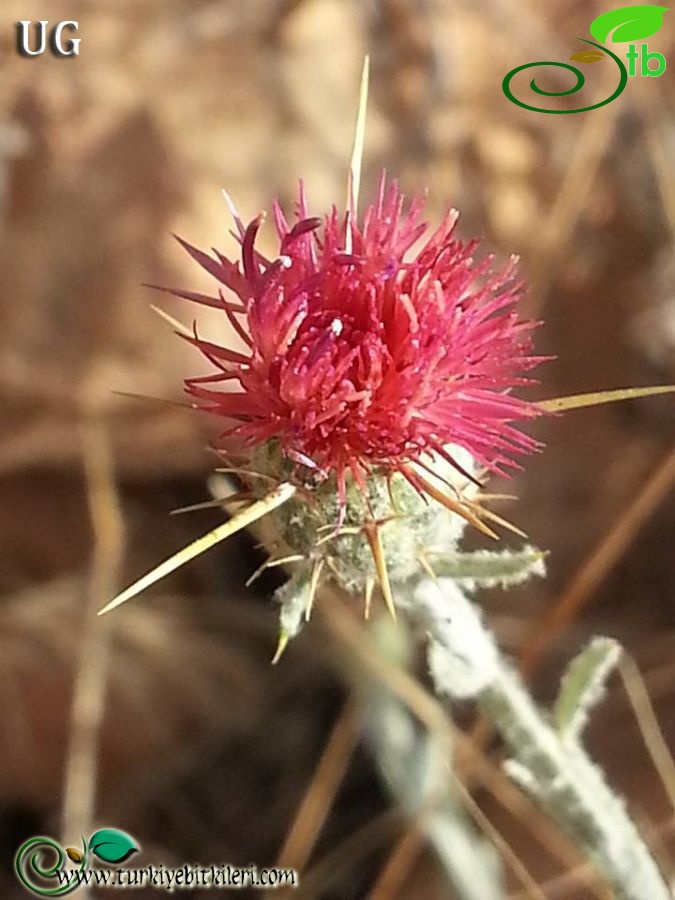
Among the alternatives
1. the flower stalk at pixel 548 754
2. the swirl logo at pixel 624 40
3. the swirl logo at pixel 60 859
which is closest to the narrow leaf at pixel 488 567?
the flower stalk at pixel 548 754

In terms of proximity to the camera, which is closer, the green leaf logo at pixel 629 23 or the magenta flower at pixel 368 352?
the magenta flower at pixel 368 352

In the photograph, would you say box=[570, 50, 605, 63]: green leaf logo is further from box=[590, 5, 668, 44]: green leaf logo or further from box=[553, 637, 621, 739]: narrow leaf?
box=[553, 637, 621, 739]: narrow leaf

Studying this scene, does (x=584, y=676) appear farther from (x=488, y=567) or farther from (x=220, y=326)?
(x=220, y=326)

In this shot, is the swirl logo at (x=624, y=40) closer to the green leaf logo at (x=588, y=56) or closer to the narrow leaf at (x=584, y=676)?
the green leaf logo at (x=588, y=56)

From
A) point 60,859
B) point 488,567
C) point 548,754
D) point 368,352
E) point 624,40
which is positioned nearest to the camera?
point 368,352

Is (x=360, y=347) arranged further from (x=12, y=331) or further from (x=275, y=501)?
(x=12, y=331)

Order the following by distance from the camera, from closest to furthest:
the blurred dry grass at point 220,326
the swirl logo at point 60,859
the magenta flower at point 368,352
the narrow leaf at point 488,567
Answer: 1. the magenta flower at point 368,352
2. the narrow leaf at point 488,567
3. the swirl logo at point 60,859
4. the blurred dry grass at point 220,326

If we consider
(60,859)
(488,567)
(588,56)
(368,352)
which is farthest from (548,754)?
(588,56)
